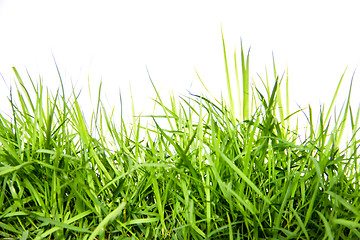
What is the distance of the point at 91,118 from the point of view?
26.2 inches

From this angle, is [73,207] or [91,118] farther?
[91,118]

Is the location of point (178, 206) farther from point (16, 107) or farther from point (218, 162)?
point (16, 107)

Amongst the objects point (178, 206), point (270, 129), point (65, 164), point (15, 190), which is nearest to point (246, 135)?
point (270, 129)

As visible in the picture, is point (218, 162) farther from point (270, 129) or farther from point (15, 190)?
point (15, 190)

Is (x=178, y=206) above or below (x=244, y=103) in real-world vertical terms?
below

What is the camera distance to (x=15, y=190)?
566 mm

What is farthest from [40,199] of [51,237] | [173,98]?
[173,98]

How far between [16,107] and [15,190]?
0.17m

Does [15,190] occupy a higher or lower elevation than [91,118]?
lower

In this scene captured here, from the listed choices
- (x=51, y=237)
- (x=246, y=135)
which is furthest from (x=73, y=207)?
(x=246, y=135)

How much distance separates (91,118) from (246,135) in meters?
0.31

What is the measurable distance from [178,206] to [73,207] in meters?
0.19

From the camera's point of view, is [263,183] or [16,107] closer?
[263,183]

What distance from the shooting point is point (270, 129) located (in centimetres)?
53
